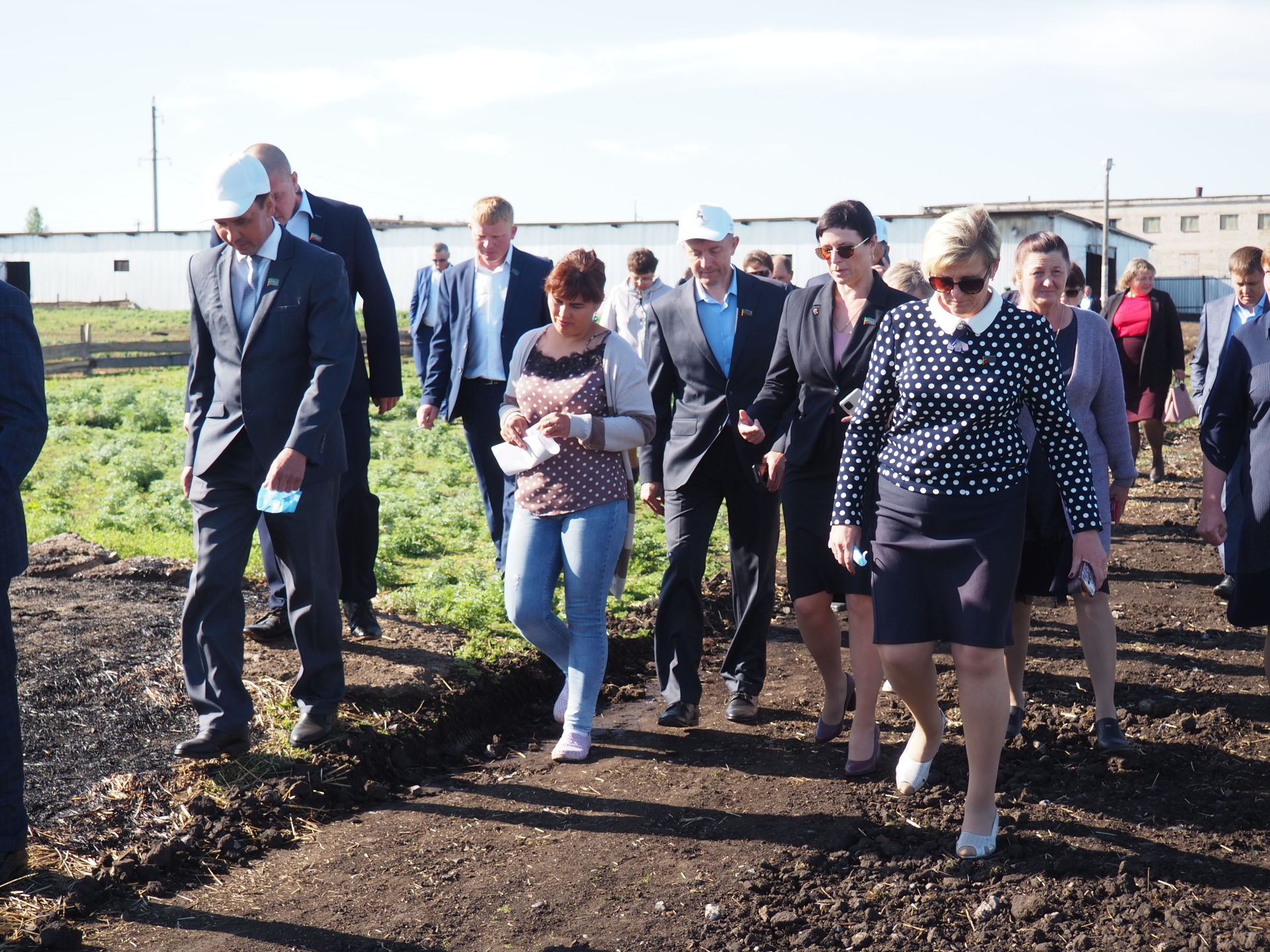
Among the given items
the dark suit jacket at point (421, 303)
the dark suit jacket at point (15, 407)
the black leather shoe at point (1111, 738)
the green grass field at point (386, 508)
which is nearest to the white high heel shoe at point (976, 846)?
the black leather shoe at point (1111, 738)

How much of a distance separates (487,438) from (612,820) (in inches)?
114

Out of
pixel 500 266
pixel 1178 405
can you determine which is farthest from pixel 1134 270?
pixel 500 266

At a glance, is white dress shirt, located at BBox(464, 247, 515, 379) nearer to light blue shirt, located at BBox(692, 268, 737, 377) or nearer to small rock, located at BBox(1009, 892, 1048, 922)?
light blue shirt, located at BBox(692, 268, 737, 377)

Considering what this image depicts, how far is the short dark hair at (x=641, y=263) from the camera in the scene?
9148 millimetres

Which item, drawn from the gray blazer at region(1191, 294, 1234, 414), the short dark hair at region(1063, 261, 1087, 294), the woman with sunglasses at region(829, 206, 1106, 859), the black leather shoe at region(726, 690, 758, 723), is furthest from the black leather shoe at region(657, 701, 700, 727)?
the gray blazer at region(1191, 294, 1234, 414)

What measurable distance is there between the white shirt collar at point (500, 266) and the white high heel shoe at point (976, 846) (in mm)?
4120

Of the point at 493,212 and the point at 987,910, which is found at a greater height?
the point at 493,212

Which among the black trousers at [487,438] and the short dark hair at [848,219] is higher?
the short dark hair at [848,219]

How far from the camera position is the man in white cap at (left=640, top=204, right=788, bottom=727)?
564 centimetres

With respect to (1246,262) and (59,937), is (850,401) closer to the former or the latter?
(59,937)

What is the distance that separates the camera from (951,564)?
4059mm

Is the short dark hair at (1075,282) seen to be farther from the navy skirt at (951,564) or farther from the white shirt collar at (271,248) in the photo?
the white shirt collar at (271,248)

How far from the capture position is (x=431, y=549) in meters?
9.46

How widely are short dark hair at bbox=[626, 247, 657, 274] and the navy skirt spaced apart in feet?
17.2
